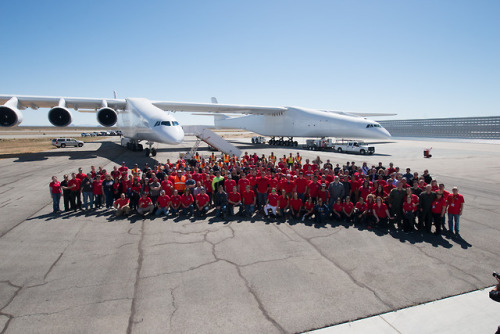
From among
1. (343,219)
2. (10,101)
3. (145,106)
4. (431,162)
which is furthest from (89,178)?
(431,162)

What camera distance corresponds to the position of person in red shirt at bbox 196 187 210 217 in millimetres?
8000

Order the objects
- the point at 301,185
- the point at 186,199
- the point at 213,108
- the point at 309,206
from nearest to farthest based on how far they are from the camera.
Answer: the point at 309,206, the point at 186,199, the point at 301,185, the point at 213,108

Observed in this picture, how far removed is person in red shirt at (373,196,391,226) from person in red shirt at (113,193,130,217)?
6.83 m

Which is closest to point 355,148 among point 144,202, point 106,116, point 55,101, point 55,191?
point 106,116

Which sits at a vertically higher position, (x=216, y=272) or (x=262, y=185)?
(x=262, y=185)

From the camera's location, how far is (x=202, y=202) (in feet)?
26.2

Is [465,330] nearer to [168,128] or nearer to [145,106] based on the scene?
[168,128]

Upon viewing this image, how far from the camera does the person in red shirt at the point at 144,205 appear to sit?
26.1 feet

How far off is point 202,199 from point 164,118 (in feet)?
38.0

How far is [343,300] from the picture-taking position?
13.6ft

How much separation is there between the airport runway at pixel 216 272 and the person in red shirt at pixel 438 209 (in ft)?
1.23

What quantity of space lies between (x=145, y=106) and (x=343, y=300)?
66.1ft

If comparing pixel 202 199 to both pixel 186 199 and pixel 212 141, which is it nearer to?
pixel 186 199

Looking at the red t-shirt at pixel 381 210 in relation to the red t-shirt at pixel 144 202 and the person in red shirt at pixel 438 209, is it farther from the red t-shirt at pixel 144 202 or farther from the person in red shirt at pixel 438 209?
the red t-shirt at pixel 144 202
